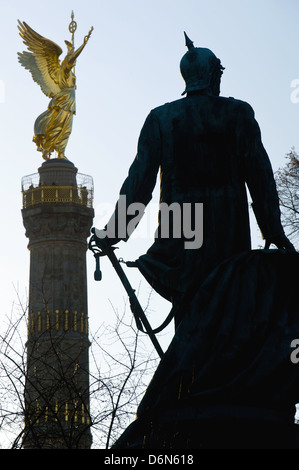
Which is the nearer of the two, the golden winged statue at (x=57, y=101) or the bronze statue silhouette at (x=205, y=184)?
the bronze statue silhouette at (x=205, y=184)

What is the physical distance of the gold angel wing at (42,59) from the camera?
58531 mm

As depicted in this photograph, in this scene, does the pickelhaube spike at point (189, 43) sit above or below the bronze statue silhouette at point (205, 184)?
above

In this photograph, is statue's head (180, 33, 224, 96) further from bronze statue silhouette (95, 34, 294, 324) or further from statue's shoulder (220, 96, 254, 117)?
statue's shoulder (220, 96, 254, 117)

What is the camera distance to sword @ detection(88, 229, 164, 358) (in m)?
10.8

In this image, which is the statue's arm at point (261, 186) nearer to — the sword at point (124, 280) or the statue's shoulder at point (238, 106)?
the statue's shoulder at point (238, 106)

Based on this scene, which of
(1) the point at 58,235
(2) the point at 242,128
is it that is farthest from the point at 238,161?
(1) the point at 58,235

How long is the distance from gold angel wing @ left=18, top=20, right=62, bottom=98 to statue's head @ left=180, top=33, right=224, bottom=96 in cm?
4735

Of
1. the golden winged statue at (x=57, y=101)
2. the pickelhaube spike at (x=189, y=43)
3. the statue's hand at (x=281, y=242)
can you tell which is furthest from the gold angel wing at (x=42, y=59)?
the statue's hand at (x=281, y=242)

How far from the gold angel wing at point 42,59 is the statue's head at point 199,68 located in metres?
47.3

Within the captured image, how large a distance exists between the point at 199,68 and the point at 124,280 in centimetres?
175

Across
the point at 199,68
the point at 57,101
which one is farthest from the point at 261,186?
the point at 57,101

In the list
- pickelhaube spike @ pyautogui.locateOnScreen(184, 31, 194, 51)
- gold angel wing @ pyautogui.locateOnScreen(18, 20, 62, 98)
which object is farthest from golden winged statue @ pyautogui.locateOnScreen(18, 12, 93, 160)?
pickelhaube spike @ pyautogui.locateOnScreen(184, 31, 194, 51)

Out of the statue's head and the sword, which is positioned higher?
the statue's head

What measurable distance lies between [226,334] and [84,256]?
53177mm
